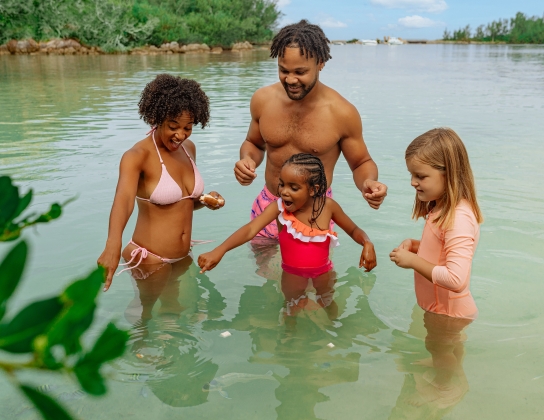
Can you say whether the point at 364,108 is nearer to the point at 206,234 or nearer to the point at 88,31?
the point at 206,234

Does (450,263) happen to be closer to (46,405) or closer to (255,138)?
(255,138)

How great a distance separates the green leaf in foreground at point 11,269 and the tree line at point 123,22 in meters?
35.8

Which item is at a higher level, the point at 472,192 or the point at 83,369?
the point at 83,369

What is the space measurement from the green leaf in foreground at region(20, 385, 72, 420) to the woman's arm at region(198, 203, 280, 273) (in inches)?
114

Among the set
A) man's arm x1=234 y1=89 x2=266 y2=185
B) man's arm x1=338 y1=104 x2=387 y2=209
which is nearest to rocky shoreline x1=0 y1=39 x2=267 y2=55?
man's arm x1=234 y1=89 x2=266 y2=185

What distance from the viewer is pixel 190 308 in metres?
3.81

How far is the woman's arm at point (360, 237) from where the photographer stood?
346 centimetres

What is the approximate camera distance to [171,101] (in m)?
3.57

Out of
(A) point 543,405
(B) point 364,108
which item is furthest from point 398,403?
(B) point 364,108

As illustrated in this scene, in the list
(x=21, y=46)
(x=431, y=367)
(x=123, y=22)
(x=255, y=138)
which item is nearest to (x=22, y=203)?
(x=431, y=367)

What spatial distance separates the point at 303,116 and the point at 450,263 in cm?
169

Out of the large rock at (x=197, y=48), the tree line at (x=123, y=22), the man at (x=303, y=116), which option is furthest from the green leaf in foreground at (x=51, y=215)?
the large rock at (x=197, y=48)

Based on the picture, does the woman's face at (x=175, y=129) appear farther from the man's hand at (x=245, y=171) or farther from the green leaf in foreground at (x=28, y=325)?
the green leaf in foreground at (x=28, y=325)

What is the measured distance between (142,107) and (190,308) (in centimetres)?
141
